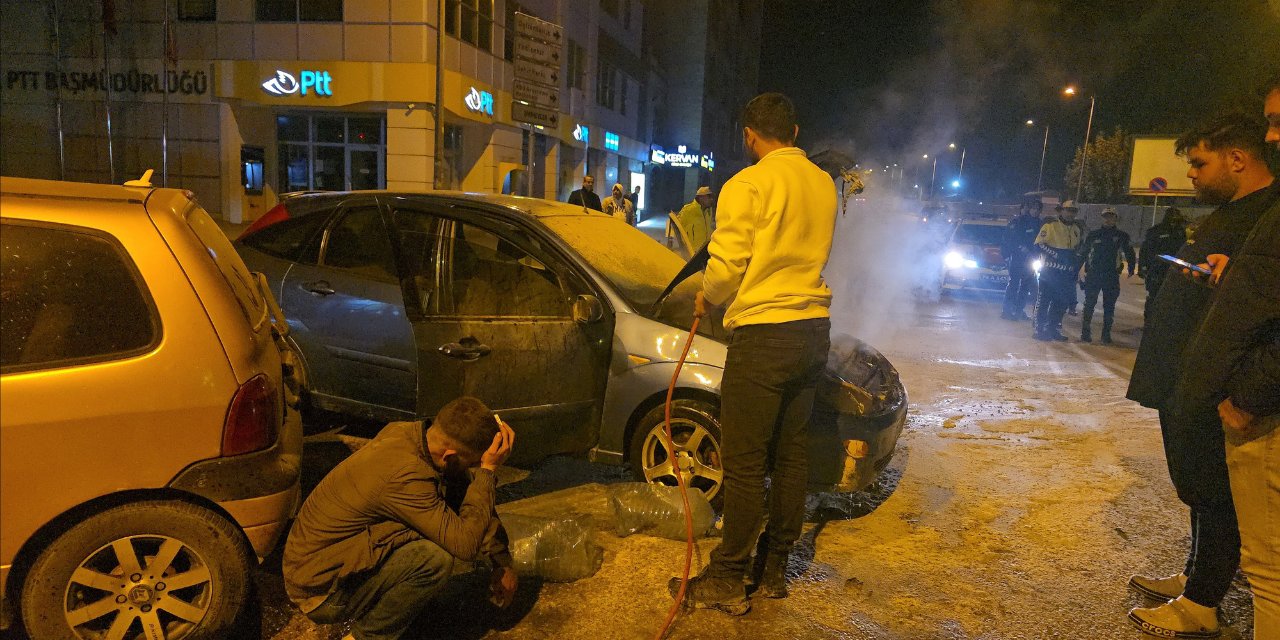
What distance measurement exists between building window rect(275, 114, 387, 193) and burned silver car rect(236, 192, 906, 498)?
1608 cm

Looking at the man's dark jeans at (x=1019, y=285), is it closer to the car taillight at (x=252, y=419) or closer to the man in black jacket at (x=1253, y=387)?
the man in black jacket at (x=1253, y=387)

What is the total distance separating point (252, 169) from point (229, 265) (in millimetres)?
18078

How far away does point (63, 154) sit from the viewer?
18.8 metres

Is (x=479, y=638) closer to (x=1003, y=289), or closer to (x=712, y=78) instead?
(x=1003, y=289)

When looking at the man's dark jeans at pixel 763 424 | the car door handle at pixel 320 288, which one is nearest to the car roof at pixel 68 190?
the car door handle at pixel 320 288

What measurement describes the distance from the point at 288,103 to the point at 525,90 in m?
12.8

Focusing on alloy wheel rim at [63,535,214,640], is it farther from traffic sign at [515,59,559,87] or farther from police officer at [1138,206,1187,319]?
police officer at [1138,206,1187,319]

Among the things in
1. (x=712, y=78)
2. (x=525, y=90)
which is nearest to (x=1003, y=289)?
(x=525, y=90)

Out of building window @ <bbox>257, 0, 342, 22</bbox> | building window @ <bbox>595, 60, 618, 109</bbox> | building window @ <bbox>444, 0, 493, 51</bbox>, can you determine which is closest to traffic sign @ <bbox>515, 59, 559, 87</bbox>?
building window @ <bbox>444, 0, 493, 51</bbox>

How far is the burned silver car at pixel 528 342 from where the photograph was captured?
382cm

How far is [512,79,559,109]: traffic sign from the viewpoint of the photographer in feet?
26.0

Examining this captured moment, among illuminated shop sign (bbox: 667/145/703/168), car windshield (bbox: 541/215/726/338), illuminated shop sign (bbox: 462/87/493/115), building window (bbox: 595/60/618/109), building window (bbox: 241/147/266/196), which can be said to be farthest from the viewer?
illuminated shop sign (bbox: 667/145/703/168)

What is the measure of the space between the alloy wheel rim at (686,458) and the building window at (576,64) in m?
24.0

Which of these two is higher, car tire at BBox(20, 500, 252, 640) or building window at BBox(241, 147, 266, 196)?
building window at BBox(241, 147, 266, 196)
